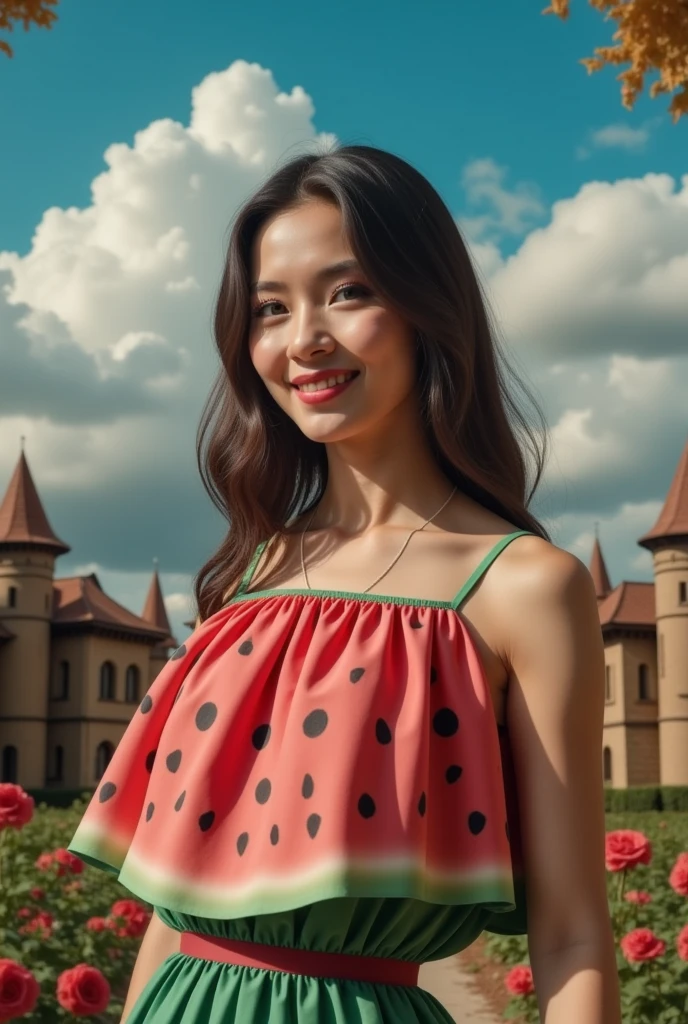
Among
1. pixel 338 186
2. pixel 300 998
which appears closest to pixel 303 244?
pixel 338 186

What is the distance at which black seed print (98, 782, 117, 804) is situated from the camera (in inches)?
83.4

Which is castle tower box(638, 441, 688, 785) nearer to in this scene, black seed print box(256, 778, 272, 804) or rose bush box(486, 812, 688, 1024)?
rose bush box(486, 812, 688, 1024)

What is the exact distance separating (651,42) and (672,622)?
43276 millimetres

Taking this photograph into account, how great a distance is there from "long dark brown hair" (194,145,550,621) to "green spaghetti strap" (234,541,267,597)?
0.01m

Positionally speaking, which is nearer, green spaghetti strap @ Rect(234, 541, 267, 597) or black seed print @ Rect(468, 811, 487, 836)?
black seed print @ Rect(468, 811, 487, 836)

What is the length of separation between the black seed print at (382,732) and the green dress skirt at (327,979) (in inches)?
8.9

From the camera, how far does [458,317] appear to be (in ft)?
7.13

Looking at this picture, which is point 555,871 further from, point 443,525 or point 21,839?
point 21,839

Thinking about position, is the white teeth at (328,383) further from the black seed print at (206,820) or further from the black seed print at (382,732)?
the black seed print at (206,820)

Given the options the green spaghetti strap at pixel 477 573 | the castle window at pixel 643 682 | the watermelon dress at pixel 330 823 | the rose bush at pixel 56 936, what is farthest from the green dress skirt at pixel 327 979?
the castle window at pixel 643 682

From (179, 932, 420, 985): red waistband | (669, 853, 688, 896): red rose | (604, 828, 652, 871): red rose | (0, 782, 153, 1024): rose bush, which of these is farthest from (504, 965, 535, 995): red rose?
(179, 932, 420, 985): red waistband

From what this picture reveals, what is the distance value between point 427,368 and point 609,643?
166 feet

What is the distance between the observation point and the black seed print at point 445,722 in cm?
193

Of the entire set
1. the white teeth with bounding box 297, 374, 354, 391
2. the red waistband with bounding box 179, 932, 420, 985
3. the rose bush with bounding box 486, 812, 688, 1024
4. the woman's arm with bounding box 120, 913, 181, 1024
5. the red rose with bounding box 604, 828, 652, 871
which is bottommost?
the rose bush with bounding box 486, 812, 688, 1024
